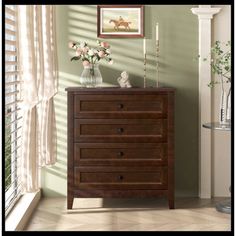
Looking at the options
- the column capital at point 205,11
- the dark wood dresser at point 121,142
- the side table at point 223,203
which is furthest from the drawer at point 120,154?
the column capital at point 205,11

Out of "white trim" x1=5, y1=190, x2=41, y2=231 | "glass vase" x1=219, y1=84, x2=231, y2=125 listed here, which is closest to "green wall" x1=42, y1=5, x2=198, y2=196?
"glass vase" x1=219, y1=84, x2=231, y2=125

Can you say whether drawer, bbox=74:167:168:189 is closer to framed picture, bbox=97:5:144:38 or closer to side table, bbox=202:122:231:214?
side table, bbox=202:122:231:214

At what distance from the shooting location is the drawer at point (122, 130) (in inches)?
170

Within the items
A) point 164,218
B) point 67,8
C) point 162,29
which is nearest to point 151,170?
point 164,218

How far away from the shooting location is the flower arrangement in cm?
453

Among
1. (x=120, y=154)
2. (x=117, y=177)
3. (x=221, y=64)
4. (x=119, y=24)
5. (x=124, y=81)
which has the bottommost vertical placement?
(x=117, y=177)

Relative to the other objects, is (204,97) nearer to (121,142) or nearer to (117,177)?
(121,142)

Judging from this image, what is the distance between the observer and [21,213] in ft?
12.8

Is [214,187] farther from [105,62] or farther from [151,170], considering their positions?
[105,62]

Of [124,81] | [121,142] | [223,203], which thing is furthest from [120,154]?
[223,203]

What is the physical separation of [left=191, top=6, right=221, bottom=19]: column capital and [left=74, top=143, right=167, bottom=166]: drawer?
1194 millimetres

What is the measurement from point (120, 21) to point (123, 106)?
869 millimetres

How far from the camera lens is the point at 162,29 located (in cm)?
477

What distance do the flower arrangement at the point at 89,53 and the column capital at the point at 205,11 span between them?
808mm
